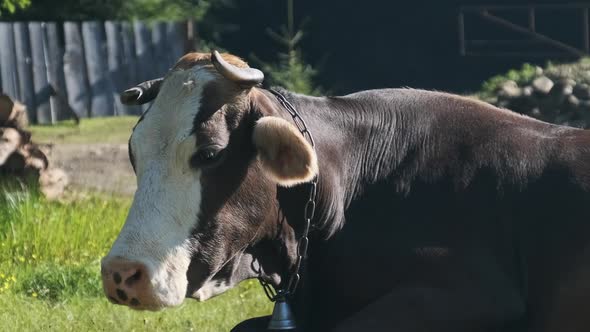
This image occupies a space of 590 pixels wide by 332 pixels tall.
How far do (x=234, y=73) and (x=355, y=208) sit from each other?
0.83 meters

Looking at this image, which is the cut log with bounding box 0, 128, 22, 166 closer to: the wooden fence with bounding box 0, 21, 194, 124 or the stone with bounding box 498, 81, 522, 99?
the stone with bounding box 498, 81, 522, 99

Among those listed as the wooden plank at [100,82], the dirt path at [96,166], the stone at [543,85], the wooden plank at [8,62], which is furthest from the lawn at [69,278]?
the wooden plank at [100,82]

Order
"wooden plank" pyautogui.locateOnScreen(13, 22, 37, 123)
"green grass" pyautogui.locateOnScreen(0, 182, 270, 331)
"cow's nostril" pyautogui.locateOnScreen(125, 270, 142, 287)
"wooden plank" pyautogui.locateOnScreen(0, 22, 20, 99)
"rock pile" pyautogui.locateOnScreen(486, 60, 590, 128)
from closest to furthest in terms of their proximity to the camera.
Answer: "cow's nostril" pyautogui.locateOnScreen(125, 270, 142, 287), "green grass" pyautogui.locateOnScreen(0, 182, 270, 331), "rock pile" pyautogui.locateOnScreen(486, 60, 590, 128), "wooden plank" pyautogui.locateOnScreen(0, 22, 20, 99), "wooden plank" pyautogui.locateOnScreen(13, 22, 37, 123)

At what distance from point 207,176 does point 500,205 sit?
3.95ft

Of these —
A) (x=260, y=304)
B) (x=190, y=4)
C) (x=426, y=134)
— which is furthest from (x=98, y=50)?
(x=426, y=134)

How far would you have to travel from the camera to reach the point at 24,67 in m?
19.2

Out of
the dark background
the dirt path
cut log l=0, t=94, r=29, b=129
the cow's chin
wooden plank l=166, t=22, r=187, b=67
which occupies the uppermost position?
the cow's chin

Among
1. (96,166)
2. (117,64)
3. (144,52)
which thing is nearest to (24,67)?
(117,64)

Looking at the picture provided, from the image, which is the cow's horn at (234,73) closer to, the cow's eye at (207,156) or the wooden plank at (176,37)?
the cow's eye at (207,156)

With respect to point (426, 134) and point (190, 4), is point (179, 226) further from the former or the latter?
point (190, 4)

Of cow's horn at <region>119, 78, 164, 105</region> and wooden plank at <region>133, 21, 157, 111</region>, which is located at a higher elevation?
cow's horn at <region>119, 78, 164, 105</region>

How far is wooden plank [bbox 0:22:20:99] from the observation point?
62.0ft

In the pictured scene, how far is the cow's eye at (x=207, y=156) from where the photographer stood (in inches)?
200

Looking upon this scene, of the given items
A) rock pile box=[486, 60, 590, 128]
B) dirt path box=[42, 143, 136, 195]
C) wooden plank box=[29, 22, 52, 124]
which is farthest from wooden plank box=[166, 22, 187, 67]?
rock pile box=[486, 60, 590, 128]
